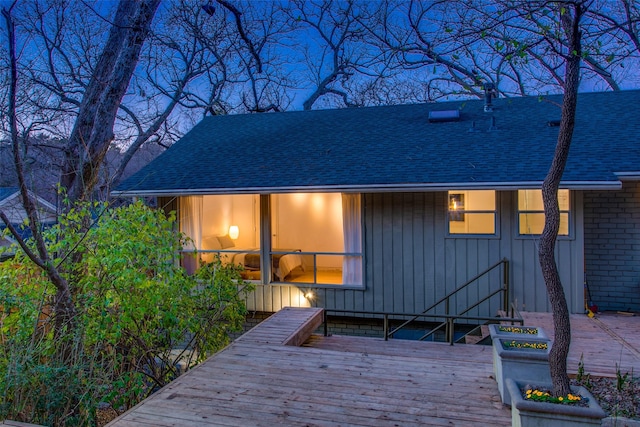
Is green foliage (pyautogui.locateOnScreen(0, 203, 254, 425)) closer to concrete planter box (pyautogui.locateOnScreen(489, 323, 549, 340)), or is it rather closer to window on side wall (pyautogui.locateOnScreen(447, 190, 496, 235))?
concrete planter box (pyautogui.locateOnScreen(489, 323, 549, 340))

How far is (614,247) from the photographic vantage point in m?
7.59

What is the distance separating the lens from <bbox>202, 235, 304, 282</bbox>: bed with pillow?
8.53 m

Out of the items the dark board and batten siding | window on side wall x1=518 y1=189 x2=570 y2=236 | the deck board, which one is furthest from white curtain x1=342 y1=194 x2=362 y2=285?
the deck board

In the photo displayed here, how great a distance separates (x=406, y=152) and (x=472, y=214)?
162cm

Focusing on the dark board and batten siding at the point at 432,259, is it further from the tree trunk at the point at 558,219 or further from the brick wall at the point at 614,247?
the tree trunk at the point at 558,219

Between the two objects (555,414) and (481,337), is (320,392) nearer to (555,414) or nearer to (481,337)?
(555,414)

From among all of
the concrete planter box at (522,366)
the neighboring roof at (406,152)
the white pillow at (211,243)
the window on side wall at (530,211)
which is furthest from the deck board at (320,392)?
the white pillow at (211,243)

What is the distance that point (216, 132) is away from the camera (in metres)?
11.2

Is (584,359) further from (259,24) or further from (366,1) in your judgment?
(259,24)

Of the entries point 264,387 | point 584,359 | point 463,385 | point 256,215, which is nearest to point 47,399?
point 264,387

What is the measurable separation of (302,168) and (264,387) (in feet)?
15.4

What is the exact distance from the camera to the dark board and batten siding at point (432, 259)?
7098 mm

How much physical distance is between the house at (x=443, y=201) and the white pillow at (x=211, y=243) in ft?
0.70

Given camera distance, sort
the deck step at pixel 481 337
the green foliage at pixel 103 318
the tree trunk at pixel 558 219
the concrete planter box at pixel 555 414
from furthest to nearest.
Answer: the deck step at pixel 481 337, the green foliage at pixel 103 318, the tree trunk at pixel 558 219, the concrete planter box at pixel 555 414
